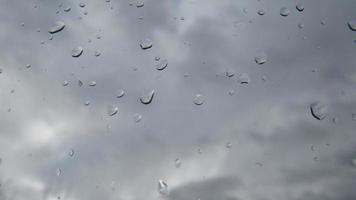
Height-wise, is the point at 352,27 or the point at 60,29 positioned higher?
the point at 352,27

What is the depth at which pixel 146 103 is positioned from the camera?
253 inches

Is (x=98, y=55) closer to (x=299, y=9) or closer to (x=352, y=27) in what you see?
(x=299, y=9)

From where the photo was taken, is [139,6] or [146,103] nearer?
[146,103]

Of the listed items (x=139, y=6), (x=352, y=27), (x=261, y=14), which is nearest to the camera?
(x=352, y=27)

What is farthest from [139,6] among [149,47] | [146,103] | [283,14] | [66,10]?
[283,14]

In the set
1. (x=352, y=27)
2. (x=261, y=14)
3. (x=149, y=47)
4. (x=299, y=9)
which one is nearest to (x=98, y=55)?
(x=149, y=47)

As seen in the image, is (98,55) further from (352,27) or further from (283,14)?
(352,27)

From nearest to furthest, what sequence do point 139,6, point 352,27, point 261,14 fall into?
point 352,27, point 261,14, point 139,6

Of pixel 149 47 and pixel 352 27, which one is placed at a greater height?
pixel 352 27

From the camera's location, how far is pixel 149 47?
6777mm

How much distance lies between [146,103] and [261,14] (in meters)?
2.52

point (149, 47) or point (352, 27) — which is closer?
point (352, 27)

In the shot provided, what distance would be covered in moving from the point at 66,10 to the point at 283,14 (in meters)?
3.96

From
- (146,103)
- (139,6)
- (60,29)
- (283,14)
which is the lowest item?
(146,103)
